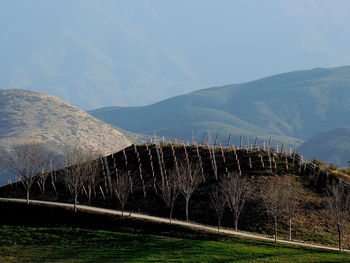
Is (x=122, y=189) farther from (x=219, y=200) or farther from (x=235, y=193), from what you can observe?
(x=235, y=193)

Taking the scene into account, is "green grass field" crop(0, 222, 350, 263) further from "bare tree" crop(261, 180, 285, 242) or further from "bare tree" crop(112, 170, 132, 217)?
"bare tree" crop(261, 180, 285, 242)

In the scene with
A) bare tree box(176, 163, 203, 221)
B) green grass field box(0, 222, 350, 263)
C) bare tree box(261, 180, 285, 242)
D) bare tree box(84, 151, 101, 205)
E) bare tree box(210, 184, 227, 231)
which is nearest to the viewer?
green grass field box(0, 222, 350, 263)

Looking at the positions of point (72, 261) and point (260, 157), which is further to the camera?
point (260, 157)

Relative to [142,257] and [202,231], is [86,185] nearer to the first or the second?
[202,231]

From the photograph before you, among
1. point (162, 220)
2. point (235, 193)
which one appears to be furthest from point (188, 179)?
point (235, 193)

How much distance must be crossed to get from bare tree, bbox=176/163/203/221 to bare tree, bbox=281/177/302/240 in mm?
12251

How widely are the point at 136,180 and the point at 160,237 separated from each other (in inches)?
1141

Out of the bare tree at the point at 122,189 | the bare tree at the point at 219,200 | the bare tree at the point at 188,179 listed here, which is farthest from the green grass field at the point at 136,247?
the bare tree at the point at 188,179

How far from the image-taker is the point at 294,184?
94.4 m

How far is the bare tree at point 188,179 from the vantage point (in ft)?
281

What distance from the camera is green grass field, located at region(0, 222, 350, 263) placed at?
210ft

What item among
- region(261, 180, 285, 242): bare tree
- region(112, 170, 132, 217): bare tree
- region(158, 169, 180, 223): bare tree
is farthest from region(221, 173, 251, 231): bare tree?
region(112, 170, 132, 217): bare tree

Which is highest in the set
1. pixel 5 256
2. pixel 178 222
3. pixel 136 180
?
pixel 136 180

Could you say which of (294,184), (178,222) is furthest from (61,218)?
(294,184)
